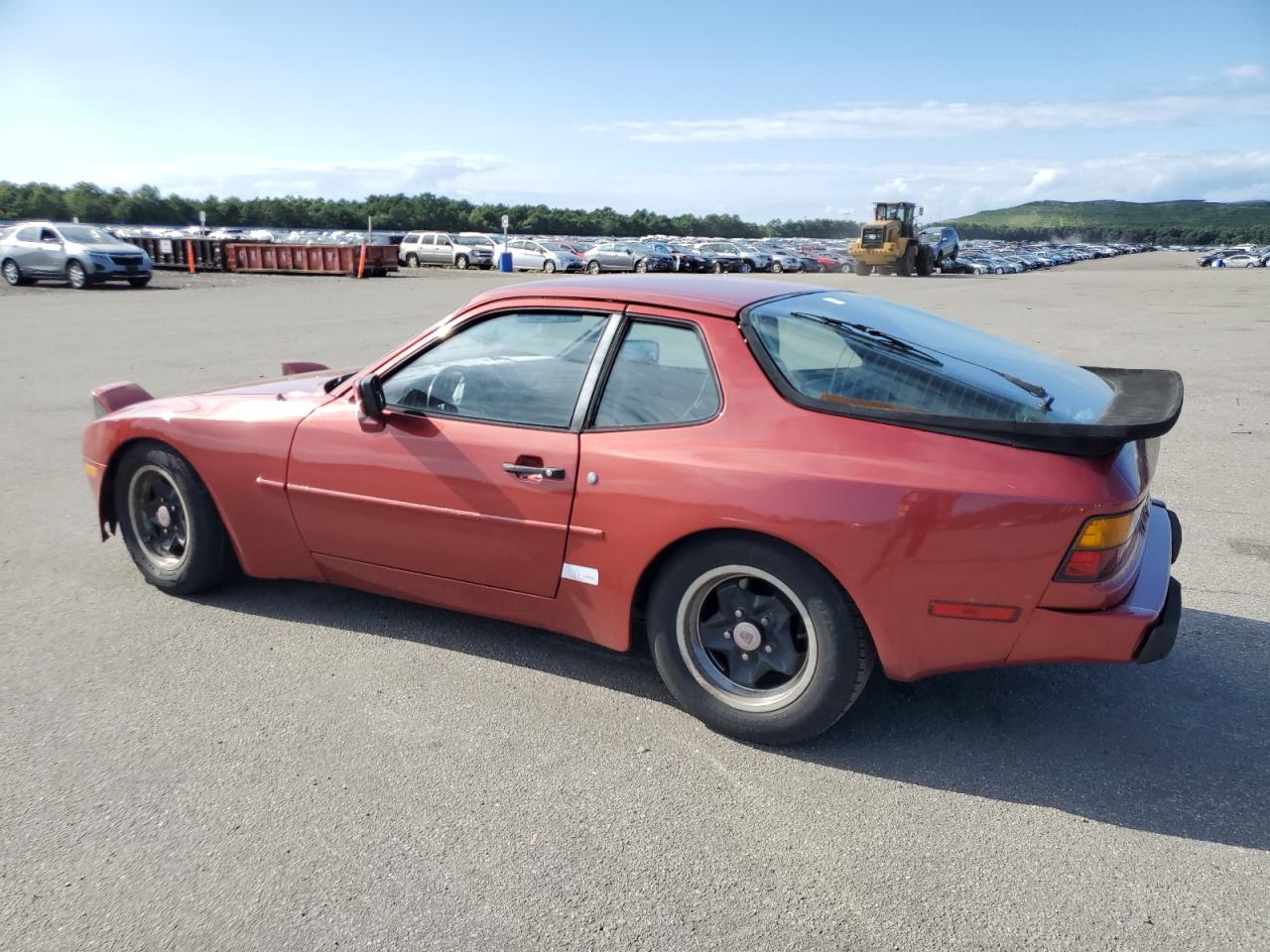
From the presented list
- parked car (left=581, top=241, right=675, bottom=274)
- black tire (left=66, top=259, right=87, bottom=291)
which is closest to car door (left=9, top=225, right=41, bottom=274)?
black tire (left=66, top=259, right=87, bottom=291)

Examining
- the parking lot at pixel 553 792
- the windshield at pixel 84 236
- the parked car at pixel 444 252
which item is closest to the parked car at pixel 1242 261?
the parked car at pixel 444 252

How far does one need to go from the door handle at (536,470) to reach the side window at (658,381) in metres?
0.22

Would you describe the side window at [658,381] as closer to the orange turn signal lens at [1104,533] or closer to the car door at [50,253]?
the orange turn signal lens at [1104,533]

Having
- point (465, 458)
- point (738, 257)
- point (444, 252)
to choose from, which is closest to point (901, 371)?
point (465, 458)

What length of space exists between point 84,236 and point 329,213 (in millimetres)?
75348

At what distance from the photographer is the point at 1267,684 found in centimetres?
357

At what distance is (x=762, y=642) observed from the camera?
3.14 metres

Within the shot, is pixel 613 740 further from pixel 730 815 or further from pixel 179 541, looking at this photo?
pixel 179 541

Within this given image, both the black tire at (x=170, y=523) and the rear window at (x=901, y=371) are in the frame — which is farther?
the black tire at (x=170, y=523)

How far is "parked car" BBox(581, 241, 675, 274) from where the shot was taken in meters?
40.1

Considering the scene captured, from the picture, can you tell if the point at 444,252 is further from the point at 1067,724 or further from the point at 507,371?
the point at 1067,724

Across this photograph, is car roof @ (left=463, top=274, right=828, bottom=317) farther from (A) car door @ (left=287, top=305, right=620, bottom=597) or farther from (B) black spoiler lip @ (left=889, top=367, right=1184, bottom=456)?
(B) black spoiler lip @ (left=889, top=367, right=1184, bottom=456)

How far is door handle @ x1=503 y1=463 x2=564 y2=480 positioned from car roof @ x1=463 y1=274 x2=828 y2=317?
0.66 m

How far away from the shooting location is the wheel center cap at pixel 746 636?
3.13m
